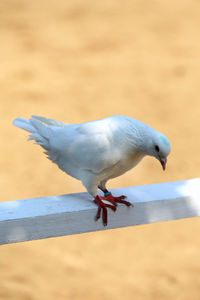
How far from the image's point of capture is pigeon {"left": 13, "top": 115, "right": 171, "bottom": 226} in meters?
1.34

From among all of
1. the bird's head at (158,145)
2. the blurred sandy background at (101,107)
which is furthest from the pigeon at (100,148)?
the blurred sandy background at (101,107)

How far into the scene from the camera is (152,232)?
9.59ft

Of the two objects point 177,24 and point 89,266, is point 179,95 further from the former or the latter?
point 89,266

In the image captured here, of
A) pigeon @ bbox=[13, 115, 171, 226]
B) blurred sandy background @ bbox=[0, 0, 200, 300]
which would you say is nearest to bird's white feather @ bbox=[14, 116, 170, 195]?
→ pigeon @ bbox=[13, 115, 171, 226]

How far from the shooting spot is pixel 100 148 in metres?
1.38

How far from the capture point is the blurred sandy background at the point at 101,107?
8.46 ft

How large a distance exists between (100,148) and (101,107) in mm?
2573

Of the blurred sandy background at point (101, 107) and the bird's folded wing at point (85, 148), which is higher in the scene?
the bird's folded wing at point (85, 148)

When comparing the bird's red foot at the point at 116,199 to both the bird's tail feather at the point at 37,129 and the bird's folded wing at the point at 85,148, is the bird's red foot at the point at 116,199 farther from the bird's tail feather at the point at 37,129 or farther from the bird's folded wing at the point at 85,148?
the bird's tail feather at the point at 37,129

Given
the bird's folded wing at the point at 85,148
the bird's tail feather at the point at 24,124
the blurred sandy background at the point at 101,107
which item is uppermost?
the bird's tail feather at the point at 24,124

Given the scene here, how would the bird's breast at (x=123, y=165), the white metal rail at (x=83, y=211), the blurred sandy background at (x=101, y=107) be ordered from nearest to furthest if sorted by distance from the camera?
1. the white metal rail at (x=83, y=211)
2. the bird's breast at (x=123, y=165)
3. the blurred sandy background at (x=101, y=107)

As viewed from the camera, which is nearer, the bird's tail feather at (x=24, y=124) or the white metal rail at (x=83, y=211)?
the white metal rail at (x=83, y=211)

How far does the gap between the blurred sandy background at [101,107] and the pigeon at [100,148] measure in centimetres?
121

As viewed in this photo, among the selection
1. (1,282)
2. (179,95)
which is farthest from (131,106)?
(1,282)
